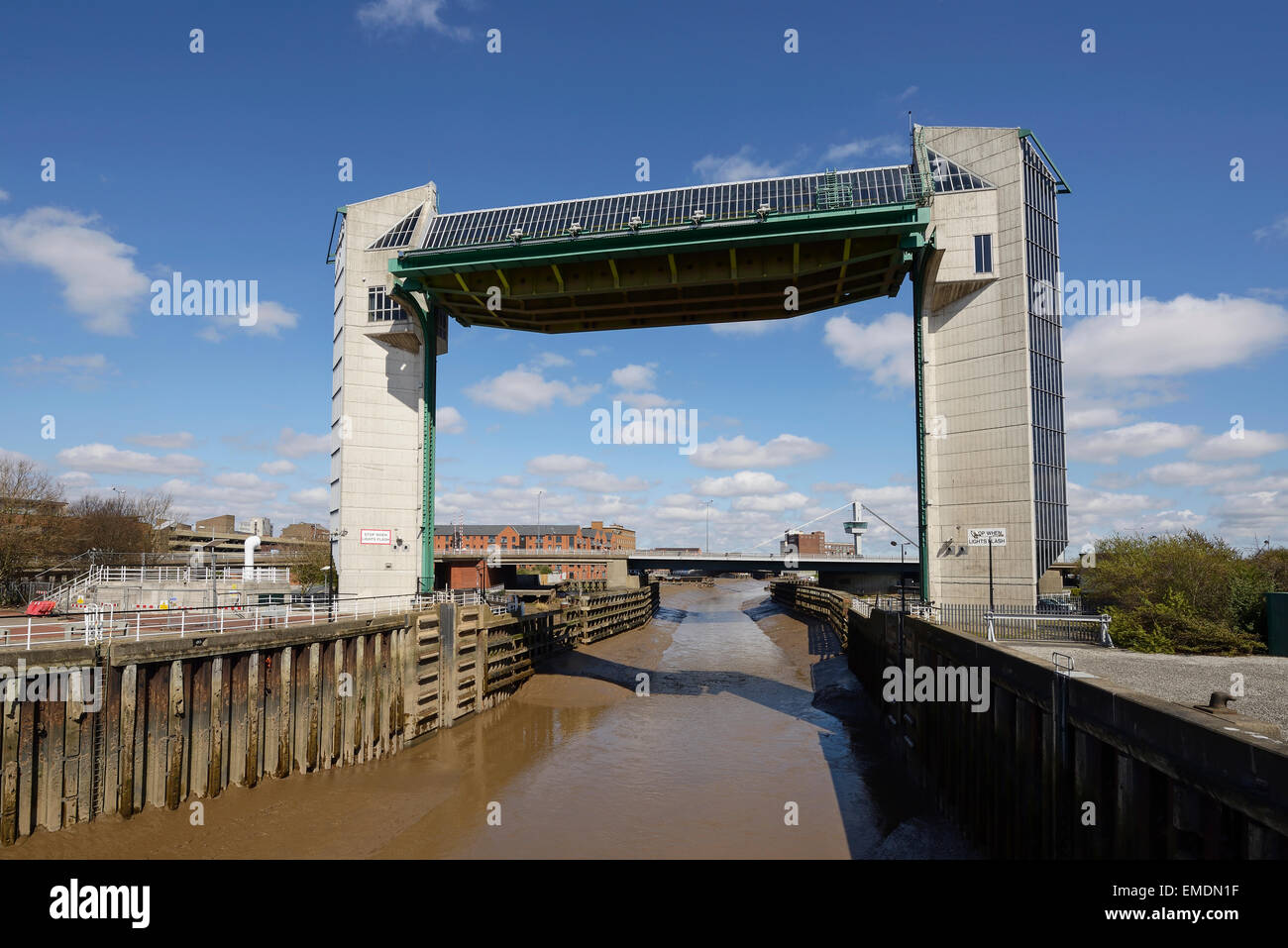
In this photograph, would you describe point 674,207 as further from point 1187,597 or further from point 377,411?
point 1187,597

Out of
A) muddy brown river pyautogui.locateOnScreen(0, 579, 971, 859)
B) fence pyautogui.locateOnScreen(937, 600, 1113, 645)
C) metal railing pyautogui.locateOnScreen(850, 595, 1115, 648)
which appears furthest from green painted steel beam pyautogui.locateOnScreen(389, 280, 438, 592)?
fence pyautogui.locateOnScreen(937, 600, 1113, 645)

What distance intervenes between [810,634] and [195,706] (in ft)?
179

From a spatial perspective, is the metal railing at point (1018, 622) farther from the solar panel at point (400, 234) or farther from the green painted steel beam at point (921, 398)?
the solar panel at point (400, 234)

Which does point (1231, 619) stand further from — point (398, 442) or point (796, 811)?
point (398, 442)

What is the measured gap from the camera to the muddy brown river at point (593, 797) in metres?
16.7

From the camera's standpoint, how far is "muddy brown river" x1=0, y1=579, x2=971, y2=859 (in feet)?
54.9

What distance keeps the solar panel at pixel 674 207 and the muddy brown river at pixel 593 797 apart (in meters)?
21.8

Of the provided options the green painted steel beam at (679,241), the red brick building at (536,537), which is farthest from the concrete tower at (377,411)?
the red brick building at (536,537)

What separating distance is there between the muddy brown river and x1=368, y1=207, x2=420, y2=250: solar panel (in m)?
23.8

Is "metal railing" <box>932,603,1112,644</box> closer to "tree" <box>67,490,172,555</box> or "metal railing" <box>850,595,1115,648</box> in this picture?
"metal railing" <box>850,595,1115,648</box>

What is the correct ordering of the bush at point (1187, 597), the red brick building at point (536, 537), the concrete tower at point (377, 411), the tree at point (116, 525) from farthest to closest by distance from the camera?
the red brick building at point (536, 537), the tree at point (116, 525), the concrete tower at point (377, 411), the bush at point (1187, 597)
